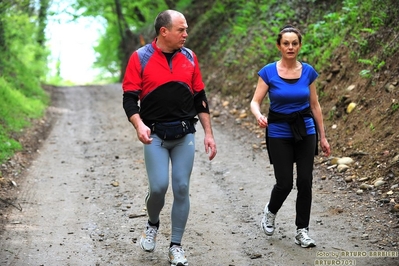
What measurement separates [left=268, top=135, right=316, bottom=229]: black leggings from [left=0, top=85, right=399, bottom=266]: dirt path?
40 centimetres

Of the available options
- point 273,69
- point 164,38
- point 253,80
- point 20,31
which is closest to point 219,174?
point 273,69

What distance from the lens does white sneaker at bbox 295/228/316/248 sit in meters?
5.61

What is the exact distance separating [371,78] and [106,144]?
516 cm

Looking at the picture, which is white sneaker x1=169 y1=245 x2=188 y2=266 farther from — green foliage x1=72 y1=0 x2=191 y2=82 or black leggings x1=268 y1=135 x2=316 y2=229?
green foliage x1=72 y1=0 x2=191 y2=82

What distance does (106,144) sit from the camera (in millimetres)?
11859

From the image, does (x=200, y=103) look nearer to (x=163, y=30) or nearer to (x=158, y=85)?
(x=158, y=85)

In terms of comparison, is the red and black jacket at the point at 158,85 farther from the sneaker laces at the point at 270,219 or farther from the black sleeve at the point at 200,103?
the sneaker laces at the point at 270,219

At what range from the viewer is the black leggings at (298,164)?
5578 mm

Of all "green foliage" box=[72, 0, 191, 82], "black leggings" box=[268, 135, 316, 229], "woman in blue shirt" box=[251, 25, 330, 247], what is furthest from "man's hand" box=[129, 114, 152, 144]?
"green foliage" box=[72, 0, 191, 82]

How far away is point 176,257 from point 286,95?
5.79 feet

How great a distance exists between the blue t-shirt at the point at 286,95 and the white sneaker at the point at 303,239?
92 centimetres

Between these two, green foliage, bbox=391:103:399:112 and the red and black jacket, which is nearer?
the red and black jacket

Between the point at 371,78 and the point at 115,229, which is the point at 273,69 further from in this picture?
the point at 371,78

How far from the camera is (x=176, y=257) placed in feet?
17.0
